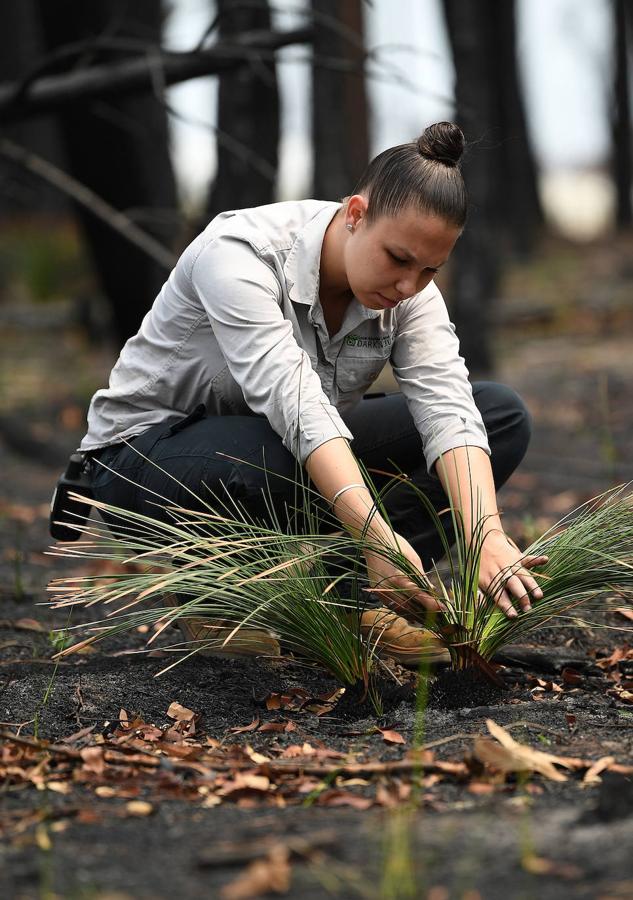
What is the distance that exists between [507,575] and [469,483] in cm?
24

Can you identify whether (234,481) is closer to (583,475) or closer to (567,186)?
(583,475)

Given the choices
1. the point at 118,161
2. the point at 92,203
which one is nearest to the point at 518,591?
the point at 92,203

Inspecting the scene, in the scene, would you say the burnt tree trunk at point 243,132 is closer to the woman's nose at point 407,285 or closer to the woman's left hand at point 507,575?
the woman's nose at point 407,285

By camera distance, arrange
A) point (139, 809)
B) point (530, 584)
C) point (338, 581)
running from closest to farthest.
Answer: point (139, 809) < point (530, 584) < point (338, 581)

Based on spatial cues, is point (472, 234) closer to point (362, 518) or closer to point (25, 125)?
point (362, 518)

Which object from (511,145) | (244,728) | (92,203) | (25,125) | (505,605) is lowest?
(244,728)

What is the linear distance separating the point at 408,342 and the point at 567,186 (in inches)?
1050

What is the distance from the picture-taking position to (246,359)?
229 centimetres

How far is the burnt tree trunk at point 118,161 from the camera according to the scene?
6078mm

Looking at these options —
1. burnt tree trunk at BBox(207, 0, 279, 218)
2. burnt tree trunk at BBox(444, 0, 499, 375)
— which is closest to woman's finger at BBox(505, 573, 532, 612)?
burnt tree trunk at BBox(207, 0, 279, 218)

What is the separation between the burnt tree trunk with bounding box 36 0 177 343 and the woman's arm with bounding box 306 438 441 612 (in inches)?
157

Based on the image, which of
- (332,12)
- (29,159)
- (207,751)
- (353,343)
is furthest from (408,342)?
(332,12)

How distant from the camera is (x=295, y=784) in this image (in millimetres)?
1768

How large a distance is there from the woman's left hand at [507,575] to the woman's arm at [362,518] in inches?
4.6
